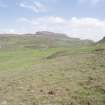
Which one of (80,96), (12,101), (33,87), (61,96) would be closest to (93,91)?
(80,96)

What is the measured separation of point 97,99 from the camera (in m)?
11.8

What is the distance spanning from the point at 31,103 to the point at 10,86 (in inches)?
171

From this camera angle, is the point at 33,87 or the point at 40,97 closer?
the point at 40,97

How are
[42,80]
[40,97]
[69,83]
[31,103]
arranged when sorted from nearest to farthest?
[31,103] < [40,97] < [69,83] < [42,80]

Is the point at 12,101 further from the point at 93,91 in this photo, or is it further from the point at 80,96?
the point at 93,91

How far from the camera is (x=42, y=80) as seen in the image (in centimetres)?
1661

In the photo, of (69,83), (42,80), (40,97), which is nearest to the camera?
(40,97)

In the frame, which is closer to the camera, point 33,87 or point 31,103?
point 31,103

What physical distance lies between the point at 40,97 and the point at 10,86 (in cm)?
399

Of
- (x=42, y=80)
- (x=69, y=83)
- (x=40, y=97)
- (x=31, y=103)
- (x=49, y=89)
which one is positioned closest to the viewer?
(x=31, y=103)

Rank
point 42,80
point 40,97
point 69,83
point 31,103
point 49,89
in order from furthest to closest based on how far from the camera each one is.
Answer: point 42,80 → point 69,83 → point 49,89 → point 40,97 → point 31,103

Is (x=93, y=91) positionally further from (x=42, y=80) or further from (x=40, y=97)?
(x=42, y=80)

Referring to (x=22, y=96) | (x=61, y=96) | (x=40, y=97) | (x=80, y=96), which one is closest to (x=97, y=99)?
(x=80, y=96)

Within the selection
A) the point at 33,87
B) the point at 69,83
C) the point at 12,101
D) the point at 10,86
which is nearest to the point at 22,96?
the point at 12,101
